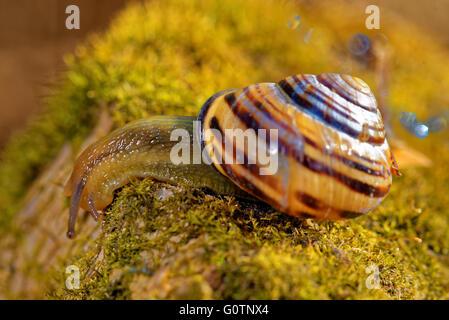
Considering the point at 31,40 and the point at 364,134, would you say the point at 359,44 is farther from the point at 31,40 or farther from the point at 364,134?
the point at 31,40

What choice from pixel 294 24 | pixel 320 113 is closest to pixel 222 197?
pixel 320 113

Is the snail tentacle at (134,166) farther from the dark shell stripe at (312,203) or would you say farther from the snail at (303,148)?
the dark shell stripe at (312,203)

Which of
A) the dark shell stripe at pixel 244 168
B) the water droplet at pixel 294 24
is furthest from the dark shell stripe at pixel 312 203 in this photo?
the water droplet at pixel 294 24

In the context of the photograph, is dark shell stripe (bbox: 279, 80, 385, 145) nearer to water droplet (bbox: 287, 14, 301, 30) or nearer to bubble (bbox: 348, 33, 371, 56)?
water droplet (bbox: 287, 14, 301, 30)
